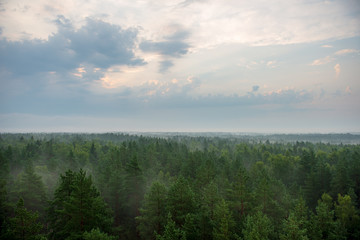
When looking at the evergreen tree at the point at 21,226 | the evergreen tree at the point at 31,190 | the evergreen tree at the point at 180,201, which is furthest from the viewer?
the evergreen tree at the point at 31,190

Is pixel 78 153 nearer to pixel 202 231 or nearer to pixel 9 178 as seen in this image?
pixel 9 178

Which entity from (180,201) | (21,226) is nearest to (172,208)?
(180,201)

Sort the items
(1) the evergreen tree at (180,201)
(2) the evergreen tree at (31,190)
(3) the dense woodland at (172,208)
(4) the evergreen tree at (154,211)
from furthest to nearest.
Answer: (2) the evergreen tree at (31,190) < (4) the evergreen tree at (154,211) < (1) the evergreen tree at (180,201) < (3) the dense woodland at (172,208)

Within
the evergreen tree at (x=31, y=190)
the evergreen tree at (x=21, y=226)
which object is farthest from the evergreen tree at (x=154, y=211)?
the evergreen tree at (x=31, y=190)

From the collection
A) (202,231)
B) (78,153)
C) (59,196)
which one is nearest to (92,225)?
(59,196)

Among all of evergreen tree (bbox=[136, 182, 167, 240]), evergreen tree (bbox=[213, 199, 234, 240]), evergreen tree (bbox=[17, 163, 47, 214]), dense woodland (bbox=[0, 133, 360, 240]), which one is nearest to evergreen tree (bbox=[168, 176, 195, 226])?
dense woodland (bbox=[0, 133, 360, 240])

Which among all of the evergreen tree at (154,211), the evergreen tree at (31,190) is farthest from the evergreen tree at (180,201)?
the evergreen tree at (31,190)

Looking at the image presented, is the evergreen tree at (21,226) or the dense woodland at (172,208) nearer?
the evergreen tree at (21,226)

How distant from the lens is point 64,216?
831 inches

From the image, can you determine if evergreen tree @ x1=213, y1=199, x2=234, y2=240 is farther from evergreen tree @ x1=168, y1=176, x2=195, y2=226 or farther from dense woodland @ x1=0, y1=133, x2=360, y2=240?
evergreen tree @ x1=168, y1=176, x2=195, y2=226

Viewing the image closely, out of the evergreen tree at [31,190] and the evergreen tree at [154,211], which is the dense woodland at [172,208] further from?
the evergreen tree at [31,190]

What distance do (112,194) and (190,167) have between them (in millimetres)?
22044

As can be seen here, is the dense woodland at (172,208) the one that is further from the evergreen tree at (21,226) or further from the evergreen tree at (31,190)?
the evergreen tree at (31,190)

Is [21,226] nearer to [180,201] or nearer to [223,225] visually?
[180,201]
